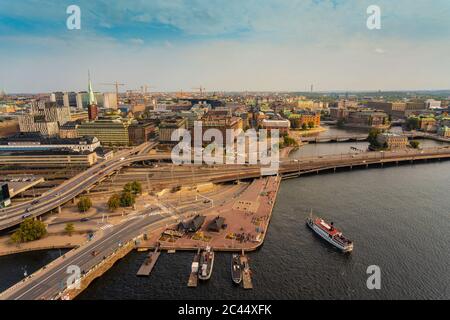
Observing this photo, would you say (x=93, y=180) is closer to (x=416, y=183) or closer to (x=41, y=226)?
(x=41, y=226)

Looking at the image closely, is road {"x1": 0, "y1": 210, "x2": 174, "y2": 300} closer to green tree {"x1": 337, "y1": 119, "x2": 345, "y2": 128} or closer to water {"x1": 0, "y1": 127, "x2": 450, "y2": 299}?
water {"x1": 0, "y1": 127, "x2": 450, "y2": 299}

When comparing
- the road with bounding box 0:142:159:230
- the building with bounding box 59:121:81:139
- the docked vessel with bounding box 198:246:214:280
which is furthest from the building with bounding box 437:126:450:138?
the building with bounding box 59:121:81:139

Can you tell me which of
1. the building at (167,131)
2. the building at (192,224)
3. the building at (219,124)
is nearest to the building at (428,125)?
the building at (219,124)

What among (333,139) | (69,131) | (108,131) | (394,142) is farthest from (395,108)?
(69,131)

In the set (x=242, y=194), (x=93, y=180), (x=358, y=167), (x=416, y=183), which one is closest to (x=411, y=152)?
(x=358, y=167)

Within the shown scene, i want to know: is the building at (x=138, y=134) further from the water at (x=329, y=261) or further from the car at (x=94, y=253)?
the car at (x=94, y=253)

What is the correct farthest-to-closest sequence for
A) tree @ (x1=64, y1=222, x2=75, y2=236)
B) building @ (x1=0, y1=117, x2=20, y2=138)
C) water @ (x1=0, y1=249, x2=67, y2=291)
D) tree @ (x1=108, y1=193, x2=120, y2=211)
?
1. building @ (x1=0, y1=117, x2=20, y2=138)
2. tree @ (x1=108, y1=193, x2=120, y2=211)
3. tree @ (x1=64, y1=222, x2=75, y2=236)
4. water @ (x1=0, y1=249, x2=67, y2=291)
